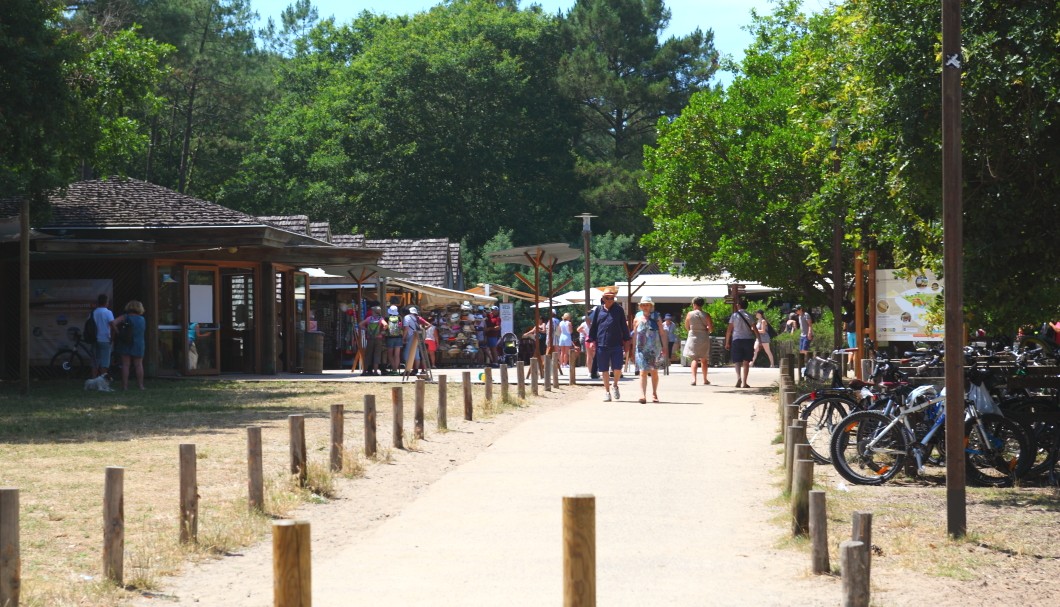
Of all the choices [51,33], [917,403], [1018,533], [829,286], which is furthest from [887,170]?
[51,33]

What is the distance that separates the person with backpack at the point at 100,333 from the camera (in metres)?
22.5

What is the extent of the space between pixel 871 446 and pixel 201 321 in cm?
1916

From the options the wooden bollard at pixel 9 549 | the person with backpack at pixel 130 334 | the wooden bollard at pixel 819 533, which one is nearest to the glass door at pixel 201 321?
the person with backpack at pixel 130 334

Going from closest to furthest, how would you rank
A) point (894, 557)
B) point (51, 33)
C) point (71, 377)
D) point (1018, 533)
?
point (894, 557) < point (1018, 533) < point (51, 33) < point (71, 377)

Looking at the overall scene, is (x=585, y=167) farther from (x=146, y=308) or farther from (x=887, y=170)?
(x=887, y=170)

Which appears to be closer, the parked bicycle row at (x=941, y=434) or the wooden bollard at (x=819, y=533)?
the wooden bollard at (x=819, y=533)

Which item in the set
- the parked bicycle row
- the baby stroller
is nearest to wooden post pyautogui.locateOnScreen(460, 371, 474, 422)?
the parked bicycle row

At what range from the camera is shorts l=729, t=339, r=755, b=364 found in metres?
24.6

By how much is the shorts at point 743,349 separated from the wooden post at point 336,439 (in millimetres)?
13748

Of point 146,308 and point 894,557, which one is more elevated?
point 146,308

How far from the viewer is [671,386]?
25.4 meters

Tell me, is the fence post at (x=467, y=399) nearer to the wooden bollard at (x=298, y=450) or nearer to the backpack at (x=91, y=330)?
the wooden bollard at (x=298, y=450)

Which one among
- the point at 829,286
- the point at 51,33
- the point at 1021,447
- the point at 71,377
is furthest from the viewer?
the point at 71,377

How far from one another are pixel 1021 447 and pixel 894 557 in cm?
363
